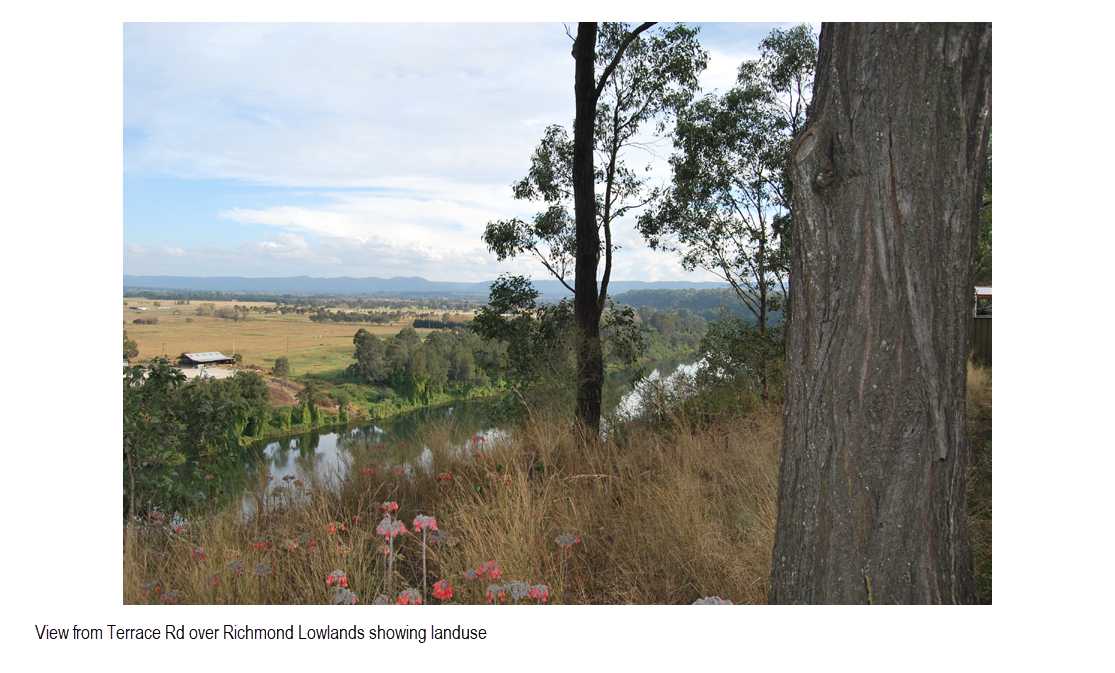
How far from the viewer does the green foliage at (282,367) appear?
20.6ft

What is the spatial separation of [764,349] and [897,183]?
6.39 m

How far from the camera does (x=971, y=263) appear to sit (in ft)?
4.97

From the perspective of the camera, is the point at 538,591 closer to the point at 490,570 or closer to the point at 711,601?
the point at 490,570

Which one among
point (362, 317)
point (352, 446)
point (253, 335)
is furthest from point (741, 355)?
point (253, 335)

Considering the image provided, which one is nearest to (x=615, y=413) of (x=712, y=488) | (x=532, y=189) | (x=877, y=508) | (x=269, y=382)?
(x=712, y=488)

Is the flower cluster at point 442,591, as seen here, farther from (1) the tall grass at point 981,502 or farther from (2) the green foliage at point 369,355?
(2) the green foliage at point 369,355

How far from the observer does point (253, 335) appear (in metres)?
5.86

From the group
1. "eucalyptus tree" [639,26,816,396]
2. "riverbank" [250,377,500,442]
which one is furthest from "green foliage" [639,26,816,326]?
"riverbank" [250,377,500,442]

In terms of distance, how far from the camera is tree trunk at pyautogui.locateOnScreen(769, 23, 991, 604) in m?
1.48

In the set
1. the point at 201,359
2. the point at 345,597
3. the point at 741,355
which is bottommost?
the point at 345,597

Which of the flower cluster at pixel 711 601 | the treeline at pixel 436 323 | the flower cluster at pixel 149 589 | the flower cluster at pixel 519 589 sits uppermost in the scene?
the treeline at pixel 436 323

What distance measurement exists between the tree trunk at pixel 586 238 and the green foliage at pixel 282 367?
343cm

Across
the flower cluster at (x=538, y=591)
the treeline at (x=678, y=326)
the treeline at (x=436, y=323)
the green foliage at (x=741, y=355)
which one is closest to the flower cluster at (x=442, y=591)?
the flower cluster at (x=538, y=591)

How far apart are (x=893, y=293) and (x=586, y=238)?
3.71 m
